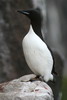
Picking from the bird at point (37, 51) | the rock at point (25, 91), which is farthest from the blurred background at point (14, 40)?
the rock at point (25, 91)

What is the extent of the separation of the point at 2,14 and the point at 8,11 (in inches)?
6.0

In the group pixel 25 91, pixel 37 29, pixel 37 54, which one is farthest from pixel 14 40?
pixel 25 91

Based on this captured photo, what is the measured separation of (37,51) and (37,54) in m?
0.05

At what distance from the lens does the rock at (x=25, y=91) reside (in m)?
8.62

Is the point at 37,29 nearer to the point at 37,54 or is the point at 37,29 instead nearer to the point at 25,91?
the point at 37,54

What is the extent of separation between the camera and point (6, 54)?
1395 centimetres

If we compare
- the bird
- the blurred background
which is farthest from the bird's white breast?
the blurred background

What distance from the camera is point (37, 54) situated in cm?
969

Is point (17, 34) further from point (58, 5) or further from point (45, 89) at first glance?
point (58, 5)

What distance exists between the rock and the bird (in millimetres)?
388

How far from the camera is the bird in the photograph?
964 centimetres

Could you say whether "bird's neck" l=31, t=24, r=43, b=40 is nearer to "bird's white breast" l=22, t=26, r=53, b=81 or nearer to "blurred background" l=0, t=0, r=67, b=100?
"bird's white breast" l=22, t=26, r=53, b=81

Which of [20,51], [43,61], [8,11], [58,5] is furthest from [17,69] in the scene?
[58,5]

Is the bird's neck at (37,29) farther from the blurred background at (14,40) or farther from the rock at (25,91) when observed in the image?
the blurred background at (14,40)
